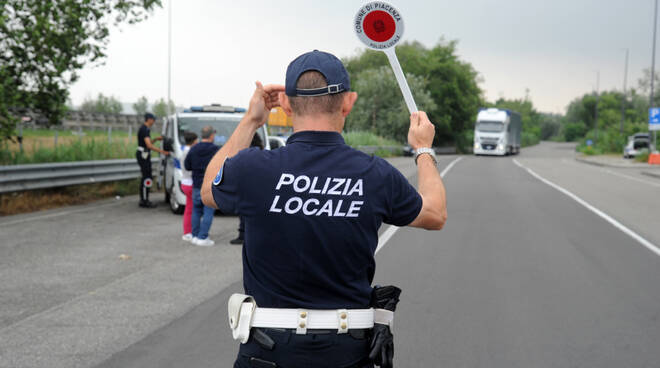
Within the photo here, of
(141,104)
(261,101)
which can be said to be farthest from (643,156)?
(141,104)

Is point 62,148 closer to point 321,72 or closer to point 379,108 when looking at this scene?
point 321,72

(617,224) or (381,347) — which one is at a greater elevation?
(381,347)

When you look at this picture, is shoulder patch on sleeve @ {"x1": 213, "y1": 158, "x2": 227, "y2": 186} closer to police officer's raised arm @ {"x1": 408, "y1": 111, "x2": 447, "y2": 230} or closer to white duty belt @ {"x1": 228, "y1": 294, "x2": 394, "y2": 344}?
white duty belt @ {"x1": 228, "y1": 294, "x2": 394, "y2": 344}

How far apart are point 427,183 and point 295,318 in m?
0.63

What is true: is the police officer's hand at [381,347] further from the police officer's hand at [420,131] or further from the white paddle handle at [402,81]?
the white paddle handle at [402,81]

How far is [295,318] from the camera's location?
210 centimetres

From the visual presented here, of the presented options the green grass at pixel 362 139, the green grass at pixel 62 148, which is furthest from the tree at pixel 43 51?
the green grass at pixel 362 139

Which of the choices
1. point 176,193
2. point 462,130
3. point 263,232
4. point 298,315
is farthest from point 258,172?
point 462,130

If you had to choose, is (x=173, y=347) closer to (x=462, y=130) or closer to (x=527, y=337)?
(x=527, y=337)

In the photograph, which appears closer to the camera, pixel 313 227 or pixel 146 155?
pixel 313 227

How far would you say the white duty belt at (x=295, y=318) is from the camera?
2.10 meters

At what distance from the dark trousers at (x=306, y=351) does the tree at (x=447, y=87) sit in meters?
79.6

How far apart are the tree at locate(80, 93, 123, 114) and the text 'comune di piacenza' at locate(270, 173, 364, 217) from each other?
67592 millimetres

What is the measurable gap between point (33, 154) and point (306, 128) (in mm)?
13411
